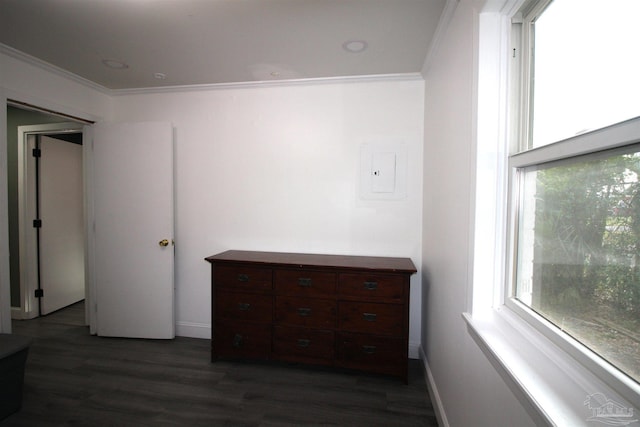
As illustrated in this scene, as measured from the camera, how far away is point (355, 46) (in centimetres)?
200

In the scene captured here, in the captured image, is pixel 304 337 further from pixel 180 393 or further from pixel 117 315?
pixel 117 315

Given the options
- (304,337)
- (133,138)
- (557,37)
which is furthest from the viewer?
(133,138)

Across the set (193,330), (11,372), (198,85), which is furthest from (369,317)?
(198,85)

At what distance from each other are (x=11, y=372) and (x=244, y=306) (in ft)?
4.90

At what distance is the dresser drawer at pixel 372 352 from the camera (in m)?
2.07

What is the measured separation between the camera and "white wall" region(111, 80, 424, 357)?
249 cm

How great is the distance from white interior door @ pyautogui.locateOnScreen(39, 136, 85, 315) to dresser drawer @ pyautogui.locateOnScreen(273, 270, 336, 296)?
3198 mm

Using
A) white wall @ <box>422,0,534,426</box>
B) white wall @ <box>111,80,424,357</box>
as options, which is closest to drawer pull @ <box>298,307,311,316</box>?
white wall @ <box>111,80,424,357</box>

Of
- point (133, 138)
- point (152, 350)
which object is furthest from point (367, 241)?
point (133, 138)

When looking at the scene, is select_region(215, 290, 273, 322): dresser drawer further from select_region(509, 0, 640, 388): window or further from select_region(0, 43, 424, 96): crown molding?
select_region(0, 43, 424, 96): crown molding

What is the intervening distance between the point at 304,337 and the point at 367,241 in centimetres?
101

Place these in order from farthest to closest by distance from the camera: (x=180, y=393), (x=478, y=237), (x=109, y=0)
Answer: (x=180, y=393), (x=109, y=0), (x=478, y=237)

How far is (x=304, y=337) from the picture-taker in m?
2.20

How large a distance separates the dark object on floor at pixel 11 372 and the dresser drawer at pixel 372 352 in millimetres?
2184
